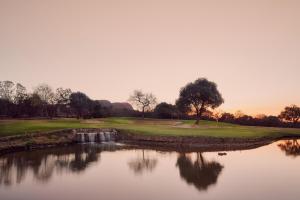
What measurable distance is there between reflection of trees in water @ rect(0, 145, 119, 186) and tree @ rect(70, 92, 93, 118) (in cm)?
6345

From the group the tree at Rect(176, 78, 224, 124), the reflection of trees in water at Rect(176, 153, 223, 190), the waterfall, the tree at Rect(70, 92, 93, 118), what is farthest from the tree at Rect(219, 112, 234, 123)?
the reflection of trees in water at Rect(176, 153, 223, 190)

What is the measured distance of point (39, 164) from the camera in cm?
2741

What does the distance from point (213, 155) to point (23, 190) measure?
848 inches

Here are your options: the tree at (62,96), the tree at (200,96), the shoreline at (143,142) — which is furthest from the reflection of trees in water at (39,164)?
the tree at (62,96)

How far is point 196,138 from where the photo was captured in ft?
149

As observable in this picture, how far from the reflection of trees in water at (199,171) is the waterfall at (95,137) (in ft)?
72.1

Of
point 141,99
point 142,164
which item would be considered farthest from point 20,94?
Answer: point 142,164

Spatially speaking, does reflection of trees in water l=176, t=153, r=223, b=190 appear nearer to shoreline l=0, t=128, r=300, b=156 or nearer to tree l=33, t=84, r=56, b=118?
shoreline l=0, t=128, r=300, b=156

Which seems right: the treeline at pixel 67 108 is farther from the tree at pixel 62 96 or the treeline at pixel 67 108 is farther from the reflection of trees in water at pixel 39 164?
the reflection of trees in water at pixel 39 164

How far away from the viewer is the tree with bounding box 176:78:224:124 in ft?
243

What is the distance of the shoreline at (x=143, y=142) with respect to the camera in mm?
37966

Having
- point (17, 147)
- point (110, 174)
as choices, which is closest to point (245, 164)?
point (110, 174)

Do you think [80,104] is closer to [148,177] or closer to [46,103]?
[46,103]

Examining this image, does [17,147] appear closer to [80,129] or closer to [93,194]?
[80,129]
